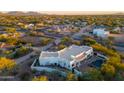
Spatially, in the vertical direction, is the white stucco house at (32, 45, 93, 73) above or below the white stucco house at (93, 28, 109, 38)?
below

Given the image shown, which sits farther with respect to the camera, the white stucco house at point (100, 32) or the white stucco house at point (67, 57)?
the white stucco house at point (100, 32)

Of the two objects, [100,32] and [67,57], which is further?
[100,32]

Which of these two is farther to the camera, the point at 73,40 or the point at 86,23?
the point at 86,23

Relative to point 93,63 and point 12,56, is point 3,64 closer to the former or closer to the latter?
point 12,56

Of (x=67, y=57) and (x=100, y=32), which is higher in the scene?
(x=100, y=32)

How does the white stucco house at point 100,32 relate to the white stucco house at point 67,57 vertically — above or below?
above

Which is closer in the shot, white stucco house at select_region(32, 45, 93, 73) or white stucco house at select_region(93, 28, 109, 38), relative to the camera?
white stucco house at select_region(32, 45, 93, 73)

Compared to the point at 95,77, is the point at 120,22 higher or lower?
higher
